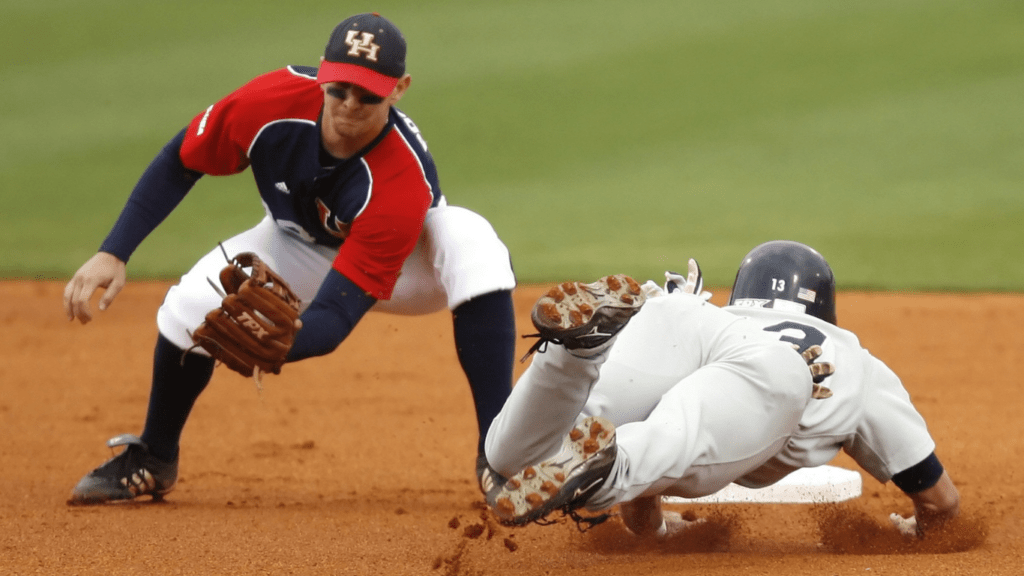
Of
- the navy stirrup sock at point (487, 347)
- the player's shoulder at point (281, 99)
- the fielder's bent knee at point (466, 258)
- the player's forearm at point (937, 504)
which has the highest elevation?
the player's shoulder at point (281, 99)

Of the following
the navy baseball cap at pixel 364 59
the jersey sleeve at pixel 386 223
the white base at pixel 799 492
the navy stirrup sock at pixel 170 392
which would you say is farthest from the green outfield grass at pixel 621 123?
the navy baseball cap at pixel 364 59

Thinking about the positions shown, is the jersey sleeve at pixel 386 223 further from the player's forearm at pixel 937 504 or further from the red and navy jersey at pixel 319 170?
the player's forearm at pixel 937 504

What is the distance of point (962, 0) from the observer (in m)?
12.3

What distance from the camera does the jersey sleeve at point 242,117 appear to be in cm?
320

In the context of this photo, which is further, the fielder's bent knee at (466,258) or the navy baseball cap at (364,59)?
the fielder's bent knee at (466,258)

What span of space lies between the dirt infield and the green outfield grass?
1306 mm

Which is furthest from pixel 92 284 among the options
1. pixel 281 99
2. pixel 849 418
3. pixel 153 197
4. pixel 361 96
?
pixel 849 418

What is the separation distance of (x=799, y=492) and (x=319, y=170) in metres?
1.76

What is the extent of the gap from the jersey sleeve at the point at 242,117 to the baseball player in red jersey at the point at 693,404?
3.82 feet

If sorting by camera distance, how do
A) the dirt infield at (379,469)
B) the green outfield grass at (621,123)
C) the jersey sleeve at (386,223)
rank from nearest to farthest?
the dirt infield at (379,469) < the jersey sleeve at (386,223) < the green outfield grass at (621,123)

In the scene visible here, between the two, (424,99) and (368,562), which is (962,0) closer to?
(424,99)

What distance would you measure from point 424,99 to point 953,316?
19.0 feet

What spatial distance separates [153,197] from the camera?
3.26 metres

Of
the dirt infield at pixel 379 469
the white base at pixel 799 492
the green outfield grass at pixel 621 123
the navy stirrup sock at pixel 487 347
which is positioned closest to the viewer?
the dirt infield at pixel 379 469
